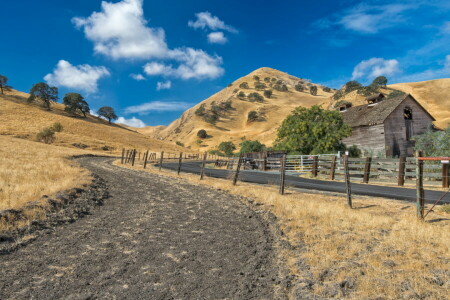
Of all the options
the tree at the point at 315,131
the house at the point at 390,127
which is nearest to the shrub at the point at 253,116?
the house at the point at 390,127

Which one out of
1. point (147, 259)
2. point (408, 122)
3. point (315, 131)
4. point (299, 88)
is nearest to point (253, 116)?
point (299, 88)

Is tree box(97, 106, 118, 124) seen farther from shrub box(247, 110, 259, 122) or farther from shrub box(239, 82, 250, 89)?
shrub box(239, 82, 250, 89)

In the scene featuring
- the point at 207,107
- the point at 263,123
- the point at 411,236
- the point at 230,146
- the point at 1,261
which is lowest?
the point at 1,261

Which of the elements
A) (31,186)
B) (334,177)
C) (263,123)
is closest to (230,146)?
(263,123)

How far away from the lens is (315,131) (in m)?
29.3

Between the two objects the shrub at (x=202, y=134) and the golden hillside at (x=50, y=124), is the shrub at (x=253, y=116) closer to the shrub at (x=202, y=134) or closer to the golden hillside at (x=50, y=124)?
the shrub at (x=202, y=134)

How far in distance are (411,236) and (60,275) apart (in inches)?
298

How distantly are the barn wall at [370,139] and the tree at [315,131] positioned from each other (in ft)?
18.3

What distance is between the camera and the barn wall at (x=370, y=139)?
3234cm

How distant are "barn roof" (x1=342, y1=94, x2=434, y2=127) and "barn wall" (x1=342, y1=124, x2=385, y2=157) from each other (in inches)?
26.7

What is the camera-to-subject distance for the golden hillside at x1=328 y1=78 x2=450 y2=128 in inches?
2506

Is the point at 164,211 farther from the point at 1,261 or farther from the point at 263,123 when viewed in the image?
the point at 263,123

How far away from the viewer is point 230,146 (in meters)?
74.9

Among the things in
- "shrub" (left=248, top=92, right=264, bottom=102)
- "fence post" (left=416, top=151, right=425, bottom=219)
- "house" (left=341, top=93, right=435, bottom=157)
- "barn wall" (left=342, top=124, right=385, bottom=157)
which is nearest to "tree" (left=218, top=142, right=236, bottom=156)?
"house" (left=341, top=93, right=435, bottom=157)
